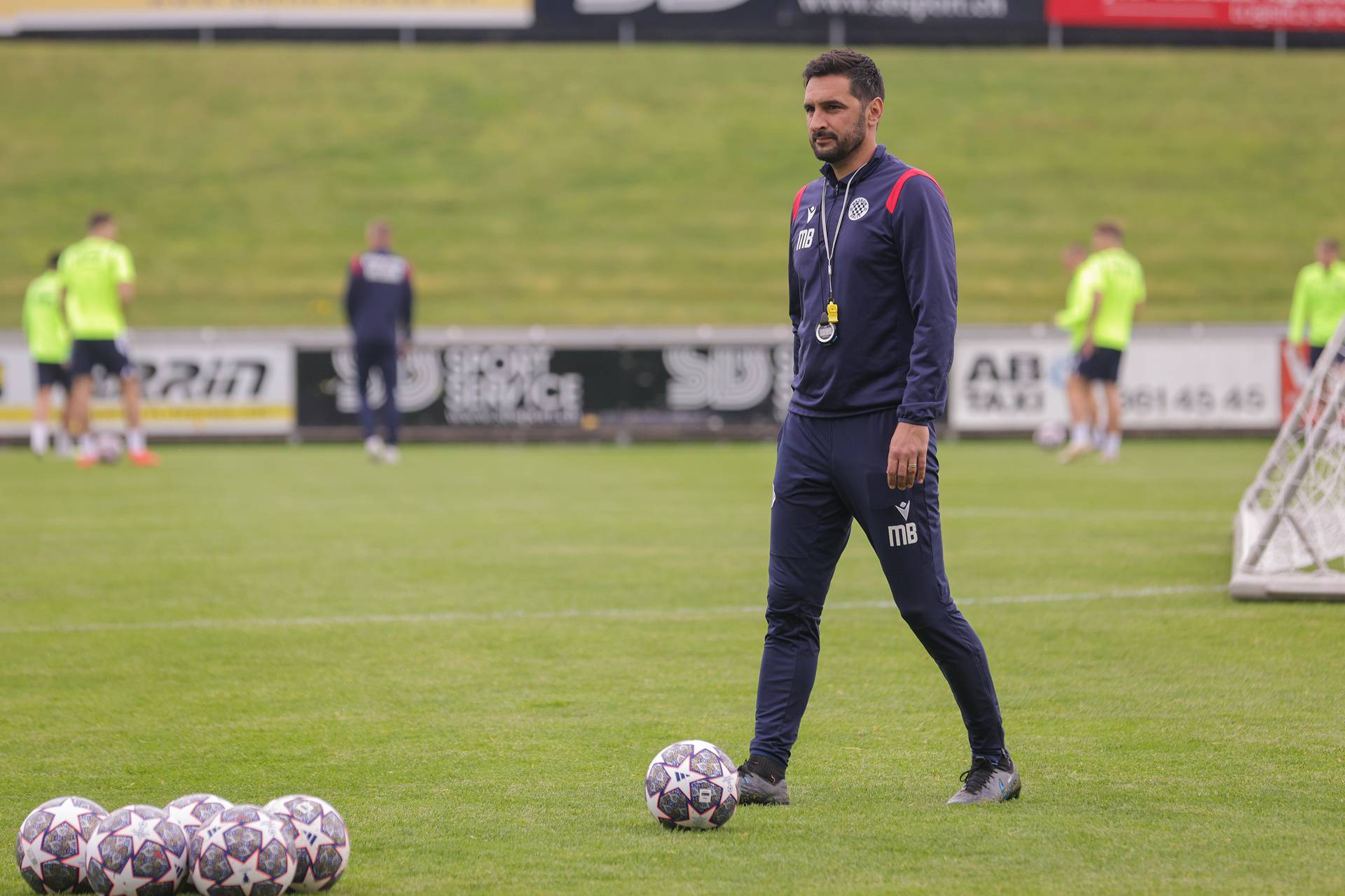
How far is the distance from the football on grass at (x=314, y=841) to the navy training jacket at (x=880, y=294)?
5.90 ft

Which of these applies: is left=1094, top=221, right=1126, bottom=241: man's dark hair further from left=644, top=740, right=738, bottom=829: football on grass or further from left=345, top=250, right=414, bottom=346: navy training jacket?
left=644, top=740, right=738, bottom=829: football on grass

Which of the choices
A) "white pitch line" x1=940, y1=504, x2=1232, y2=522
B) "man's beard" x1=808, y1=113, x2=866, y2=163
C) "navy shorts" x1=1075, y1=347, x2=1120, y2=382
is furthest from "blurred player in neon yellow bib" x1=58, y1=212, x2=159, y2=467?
"man's beard" x1=808, y1=113, x2=866, y2=163

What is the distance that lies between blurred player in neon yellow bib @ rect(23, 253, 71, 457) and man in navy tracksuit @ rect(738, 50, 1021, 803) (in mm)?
16153

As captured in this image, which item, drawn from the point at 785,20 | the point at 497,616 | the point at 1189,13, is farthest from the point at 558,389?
the point at 1189,13

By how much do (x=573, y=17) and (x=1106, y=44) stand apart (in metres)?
12.9

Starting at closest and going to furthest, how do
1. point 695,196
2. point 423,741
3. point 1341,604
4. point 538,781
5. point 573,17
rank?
point 538,781
point 423,741
point 1341,604
point 695,196
point 573,17

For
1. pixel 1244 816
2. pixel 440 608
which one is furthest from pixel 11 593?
pixel 1244 816

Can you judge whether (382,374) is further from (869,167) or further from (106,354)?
(869,167)

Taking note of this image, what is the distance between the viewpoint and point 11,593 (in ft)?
29.6

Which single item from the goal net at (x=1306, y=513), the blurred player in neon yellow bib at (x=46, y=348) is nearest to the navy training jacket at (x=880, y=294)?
the goal net at (x=1306, y=513)

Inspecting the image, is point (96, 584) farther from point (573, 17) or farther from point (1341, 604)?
point (573, 17)

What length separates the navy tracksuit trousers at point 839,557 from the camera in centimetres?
470

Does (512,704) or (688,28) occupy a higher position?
(688,28)

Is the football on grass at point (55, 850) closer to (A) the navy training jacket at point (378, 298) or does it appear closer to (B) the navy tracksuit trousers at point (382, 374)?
(B) the navy tracksuit trousers at point (382, 374)
